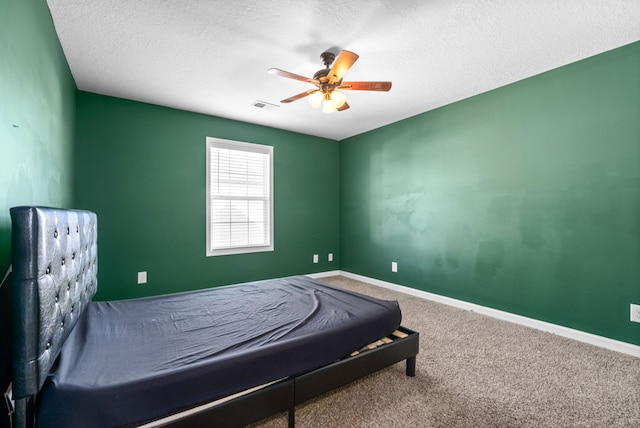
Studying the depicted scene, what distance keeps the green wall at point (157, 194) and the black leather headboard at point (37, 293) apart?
224cm

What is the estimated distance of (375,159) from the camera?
180 inches

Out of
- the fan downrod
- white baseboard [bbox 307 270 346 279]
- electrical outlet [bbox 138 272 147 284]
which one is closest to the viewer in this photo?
the fan downrod

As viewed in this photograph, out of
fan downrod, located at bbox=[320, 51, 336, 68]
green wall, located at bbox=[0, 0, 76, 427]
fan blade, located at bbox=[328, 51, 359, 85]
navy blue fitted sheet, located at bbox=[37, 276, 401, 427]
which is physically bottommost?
navy blue fitted sheet, located at bbox=[37, 276, 401, 427]

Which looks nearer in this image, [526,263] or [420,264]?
[526,263]

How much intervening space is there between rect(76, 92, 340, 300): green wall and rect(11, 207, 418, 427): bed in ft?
4.43

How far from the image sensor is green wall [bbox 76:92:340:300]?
3193mm

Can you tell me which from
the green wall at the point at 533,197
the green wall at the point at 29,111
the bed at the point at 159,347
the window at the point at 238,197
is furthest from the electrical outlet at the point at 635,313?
the green wall at the point at 29,111

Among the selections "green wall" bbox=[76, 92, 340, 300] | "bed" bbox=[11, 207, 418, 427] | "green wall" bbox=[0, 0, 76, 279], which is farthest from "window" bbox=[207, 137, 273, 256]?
"bed" bbox=[11, 207, 418, 427]

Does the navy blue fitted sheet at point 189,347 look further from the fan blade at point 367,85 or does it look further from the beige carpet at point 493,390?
the fan blade at point 367,85

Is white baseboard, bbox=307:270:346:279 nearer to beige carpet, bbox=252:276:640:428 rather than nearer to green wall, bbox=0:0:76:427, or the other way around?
beige carpet, bbox=252:276:640:428

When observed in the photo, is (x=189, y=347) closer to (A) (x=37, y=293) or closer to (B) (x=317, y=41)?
(A) (x=37, y=293)

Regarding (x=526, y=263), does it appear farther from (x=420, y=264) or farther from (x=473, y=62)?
(x=473, y=62)

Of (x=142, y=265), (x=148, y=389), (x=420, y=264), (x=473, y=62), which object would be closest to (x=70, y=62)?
(x=142, y=265)

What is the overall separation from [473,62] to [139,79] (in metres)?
3.28
